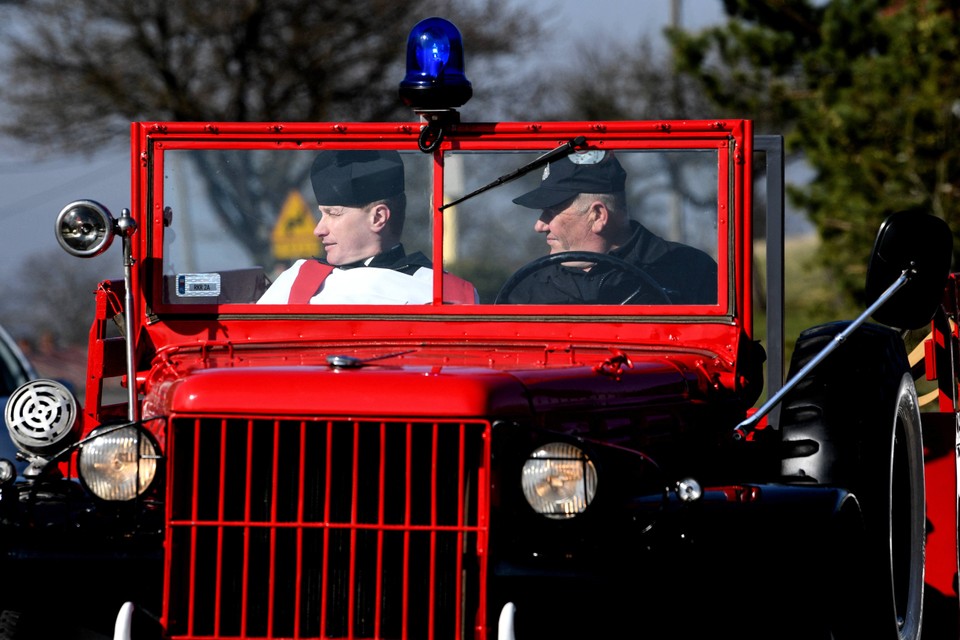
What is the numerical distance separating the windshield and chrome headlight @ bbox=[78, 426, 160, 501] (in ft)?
3.94

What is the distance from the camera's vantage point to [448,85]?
193 inches

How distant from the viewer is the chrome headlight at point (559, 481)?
359 centimetres

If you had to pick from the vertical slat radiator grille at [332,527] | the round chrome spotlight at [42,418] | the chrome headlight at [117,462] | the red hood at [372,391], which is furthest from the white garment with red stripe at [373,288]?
the vertical slat radiator grille at [332,527]

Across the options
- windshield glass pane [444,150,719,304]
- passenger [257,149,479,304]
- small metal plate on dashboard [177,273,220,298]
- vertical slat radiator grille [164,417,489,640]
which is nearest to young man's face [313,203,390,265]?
passenger [257,149,479,304]

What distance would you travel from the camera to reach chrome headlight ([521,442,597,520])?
11.8 feet

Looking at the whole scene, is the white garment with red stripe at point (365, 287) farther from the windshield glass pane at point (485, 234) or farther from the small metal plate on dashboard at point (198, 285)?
the small metal plate on dashboard at point (198, 285)

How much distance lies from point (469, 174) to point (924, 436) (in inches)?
71.4

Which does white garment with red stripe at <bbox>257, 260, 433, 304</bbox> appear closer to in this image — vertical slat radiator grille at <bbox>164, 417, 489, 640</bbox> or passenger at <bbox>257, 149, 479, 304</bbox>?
passenger at <bbox>257, 149, 479, 304</bbox>

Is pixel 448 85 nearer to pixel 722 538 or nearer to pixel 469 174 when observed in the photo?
pixel 469 174

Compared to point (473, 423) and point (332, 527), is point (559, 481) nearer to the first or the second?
point (473, 423)

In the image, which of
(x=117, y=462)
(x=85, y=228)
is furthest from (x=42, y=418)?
(x=117, y=462)

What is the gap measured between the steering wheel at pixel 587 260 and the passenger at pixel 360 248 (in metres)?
0.12

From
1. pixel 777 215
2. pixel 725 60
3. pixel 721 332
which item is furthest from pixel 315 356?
pixel 725 60

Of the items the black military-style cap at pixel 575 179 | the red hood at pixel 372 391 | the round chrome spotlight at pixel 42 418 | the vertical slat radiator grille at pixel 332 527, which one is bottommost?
the vertical slat radiator grille at pixel 332 527
